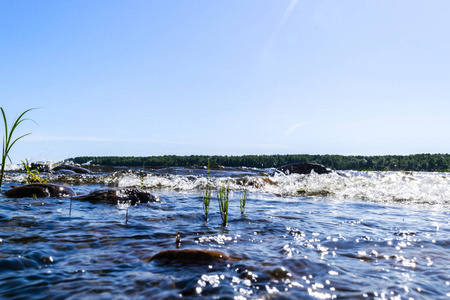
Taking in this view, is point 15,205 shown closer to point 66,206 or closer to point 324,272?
point 66,206

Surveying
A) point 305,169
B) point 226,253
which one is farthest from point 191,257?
point 305,169

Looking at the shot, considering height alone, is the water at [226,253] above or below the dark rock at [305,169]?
below

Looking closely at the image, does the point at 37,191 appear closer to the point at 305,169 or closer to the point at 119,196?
the point at 119,196

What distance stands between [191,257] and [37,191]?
603 centimetres

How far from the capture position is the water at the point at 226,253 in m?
2.32

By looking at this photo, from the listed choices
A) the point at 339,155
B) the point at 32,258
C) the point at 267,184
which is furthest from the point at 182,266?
the point at 339,155

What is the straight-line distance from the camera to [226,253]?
10.4 ft

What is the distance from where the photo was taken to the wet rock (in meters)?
2.85

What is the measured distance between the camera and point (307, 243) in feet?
12.1

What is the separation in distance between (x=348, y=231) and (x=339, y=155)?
2991 cm

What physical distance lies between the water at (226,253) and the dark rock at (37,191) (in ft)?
2.58

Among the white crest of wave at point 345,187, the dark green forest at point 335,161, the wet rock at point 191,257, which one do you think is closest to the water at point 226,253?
the wet rock at point 191,257

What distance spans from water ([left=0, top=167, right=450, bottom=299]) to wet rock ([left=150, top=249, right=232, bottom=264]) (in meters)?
0.08

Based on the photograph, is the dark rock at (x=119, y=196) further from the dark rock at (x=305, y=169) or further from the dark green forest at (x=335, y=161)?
the dark green forest at (x=335, y=161)
